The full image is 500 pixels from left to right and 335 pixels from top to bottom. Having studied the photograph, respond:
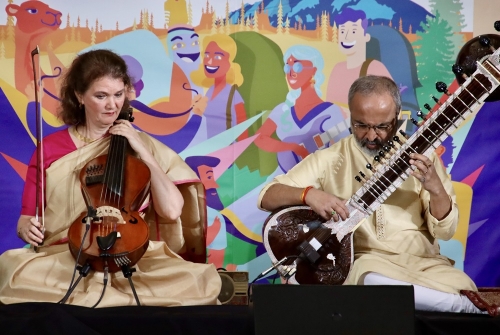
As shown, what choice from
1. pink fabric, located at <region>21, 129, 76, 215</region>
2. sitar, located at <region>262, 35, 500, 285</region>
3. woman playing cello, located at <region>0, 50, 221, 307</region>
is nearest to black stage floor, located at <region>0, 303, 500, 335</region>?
woman playing cello, located at <region>0, 50, 221, 307</region>

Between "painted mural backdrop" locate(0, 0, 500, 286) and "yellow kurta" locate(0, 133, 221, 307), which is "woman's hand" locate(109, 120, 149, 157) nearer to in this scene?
"yellow kurta" locate(0, 133, 221, 307)

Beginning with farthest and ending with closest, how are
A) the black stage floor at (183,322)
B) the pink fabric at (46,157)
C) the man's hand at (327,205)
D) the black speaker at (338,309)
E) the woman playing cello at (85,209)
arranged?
the pink fabric at (46,157)
the man's hand at (327,205)
the woman playing cello at (85,209)
the black stage floor at (183,322)
the black speaker at (338,309)

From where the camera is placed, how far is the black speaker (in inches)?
107

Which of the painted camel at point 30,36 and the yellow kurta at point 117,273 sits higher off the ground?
the painted camel at point 30,36

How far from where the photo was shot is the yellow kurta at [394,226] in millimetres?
3518

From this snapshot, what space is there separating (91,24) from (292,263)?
6.92 feet

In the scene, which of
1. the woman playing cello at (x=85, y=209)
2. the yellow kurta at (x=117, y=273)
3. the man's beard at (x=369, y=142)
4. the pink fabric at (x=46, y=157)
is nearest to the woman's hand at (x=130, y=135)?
the woman playing cello at (x=85, y=209)

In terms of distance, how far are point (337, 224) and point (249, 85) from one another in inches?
53.6

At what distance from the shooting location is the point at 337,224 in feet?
12.1

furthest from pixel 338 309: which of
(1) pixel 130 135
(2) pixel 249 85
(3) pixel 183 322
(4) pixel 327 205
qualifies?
(2) pixel 249 85

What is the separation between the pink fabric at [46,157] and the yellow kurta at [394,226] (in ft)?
3.60

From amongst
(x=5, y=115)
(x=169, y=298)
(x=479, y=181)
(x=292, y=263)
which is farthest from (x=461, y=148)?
(x=5, y=115)

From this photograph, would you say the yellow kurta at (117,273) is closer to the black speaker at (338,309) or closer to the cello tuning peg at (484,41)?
the black speaker at (338,309)

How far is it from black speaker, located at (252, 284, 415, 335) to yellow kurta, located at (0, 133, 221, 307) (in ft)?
2.67
